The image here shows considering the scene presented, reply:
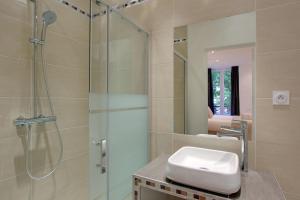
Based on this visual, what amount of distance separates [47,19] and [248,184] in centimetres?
173

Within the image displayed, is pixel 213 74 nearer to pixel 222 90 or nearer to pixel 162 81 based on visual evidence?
pixel 222 90

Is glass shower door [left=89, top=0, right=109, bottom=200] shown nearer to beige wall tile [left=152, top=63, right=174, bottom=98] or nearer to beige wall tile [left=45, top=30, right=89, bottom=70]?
beige wall tile [left=45, top=30, right=89, bottom=70]

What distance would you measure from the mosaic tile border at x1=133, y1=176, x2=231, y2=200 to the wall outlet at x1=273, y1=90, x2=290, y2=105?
758mm

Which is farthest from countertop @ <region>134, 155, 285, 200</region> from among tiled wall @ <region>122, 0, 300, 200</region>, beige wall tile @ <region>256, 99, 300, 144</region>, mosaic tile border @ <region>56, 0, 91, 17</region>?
mosaic tile border @ <region>56, 0, 91, 17</region>

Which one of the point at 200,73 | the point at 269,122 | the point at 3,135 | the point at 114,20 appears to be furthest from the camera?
the point at 200,73

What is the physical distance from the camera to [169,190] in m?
1.05

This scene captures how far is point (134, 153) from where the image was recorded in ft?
5.39

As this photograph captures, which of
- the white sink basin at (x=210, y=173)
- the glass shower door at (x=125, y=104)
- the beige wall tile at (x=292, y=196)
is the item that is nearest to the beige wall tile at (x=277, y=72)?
the white sink basin at (x=210, y=173)

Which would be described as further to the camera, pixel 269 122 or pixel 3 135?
pixel 269 122

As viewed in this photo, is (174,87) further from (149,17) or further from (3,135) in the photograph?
(3,135)

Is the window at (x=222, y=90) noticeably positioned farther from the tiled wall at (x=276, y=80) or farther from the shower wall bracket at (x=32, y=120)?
the shower wall bracket at (x=32, y=120)

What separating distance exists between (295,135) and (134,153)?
1.21 metres

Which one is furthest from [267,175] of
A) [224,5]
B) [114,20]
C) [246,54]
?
[114,20]

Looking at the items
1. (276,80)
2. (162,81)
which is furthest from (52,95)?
(276,80)
